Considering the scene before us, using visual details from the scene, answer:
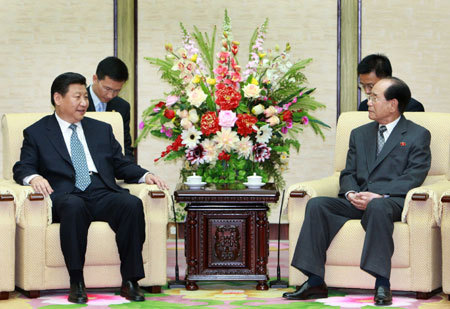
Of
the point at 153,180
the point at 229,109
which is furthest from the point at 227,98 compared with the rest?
the point at 153,180

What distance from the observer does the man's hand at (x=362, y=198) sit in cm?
429

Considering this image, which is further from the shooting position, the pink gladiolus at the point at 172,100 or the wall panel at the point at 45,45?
the wall panel at the point at 45,45

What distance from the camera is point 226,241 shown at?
4453 mm

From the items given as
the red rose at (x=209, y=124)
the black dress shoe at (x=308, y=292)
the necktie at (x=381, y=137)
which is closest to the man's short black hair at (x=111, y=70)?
the red rose at (x=209, y=124)

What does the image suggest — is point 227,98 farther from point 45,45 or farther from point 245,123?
point 45,45

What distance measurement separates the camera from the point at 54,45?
6.67m

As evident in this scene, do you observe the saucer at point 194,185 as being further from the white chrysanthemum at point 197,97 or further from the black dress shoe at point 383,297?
the black dress shoe at point 383,297

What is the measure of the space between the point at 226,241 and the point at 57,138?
3.97ft

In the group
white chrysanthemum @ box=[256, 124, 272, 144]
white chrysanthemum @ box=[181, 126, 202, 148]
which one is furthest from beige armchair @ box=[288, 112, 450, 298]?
white chrysanthemum @ box=[181, 126, 202, 148]

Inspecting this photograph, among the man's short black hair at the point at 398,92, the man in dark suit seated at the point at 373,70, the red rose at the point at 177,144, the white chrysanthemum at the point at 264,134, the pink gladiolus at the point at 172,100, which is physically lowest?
the red rose at the point at 177,144

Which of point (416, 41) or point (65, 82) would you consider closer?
point (65, 82)

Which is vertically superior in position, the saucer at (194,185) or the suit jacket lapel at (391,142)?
the suit jacket lapel at (391,142)

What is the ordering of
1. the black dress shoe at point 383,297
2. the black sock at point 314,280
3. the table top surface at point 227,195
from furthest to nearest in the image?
the table top surface at point 227,195, the black sock at point 314,280, the black dress shoe at point 383,297

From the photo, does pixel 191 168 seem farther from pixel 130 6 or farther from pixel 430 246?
pixel 130 6
